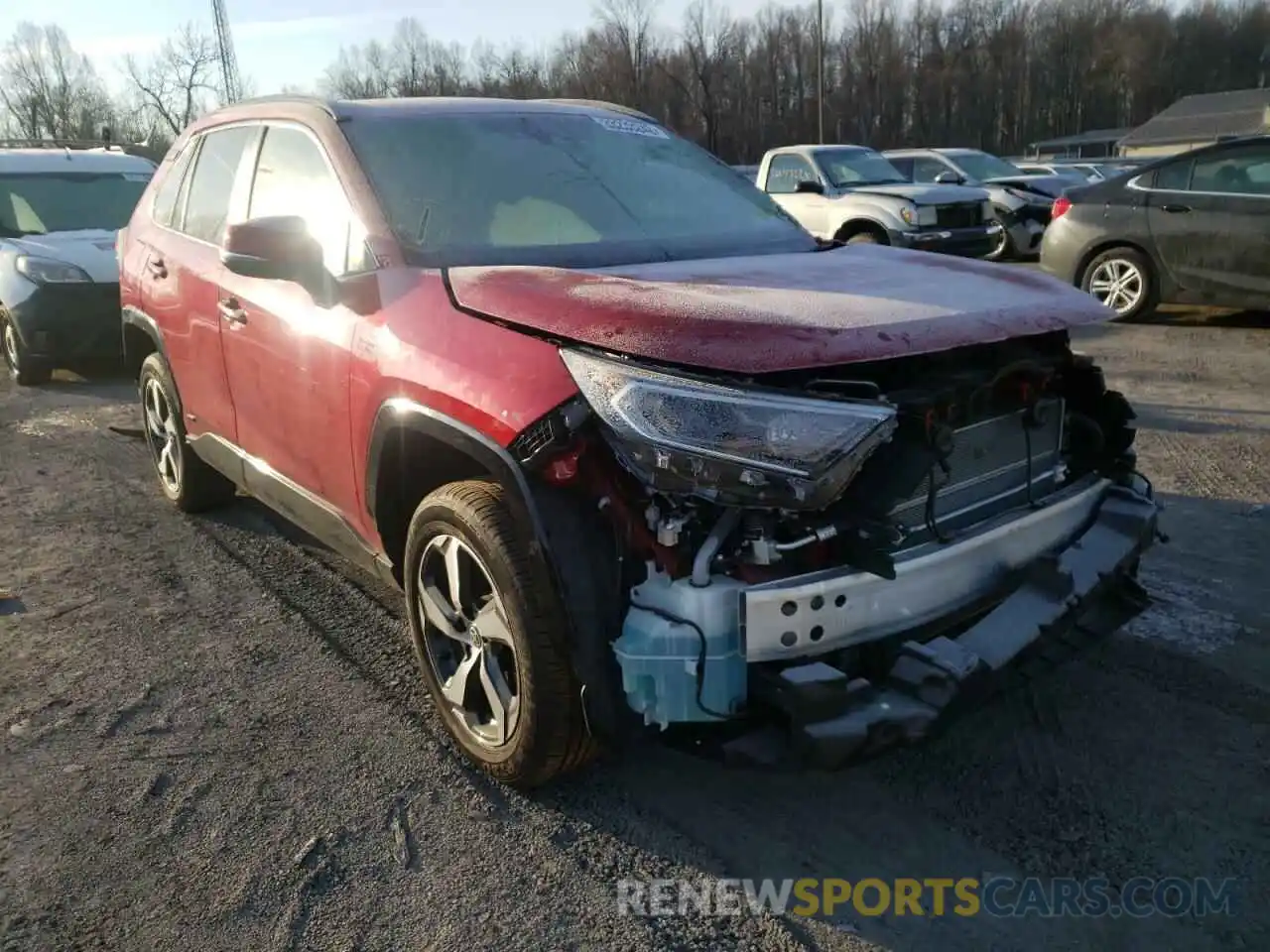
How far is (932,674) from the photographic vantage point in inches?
94.6

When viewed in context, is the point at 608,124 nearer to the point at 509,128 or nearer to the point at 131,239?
the point at 509,128

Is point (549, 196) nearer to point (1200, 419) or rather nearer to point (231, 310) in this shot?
point (231, 310)

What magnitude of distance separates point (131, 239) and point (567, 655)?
13.2 feet

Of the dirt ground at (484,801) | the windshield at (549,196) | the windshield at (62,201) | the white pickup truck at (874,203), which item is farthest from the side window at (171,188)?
the white pickup truck at (874,203)

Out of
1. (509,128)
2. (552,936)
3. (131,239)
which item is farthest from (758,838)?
(131,239)

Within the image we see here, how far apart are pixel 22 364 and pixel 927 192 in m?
9.87

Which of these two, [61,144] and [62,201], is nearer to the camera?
[62,201]

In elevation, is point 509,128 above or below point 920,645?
above

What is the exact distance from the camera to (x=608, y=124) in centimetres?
418

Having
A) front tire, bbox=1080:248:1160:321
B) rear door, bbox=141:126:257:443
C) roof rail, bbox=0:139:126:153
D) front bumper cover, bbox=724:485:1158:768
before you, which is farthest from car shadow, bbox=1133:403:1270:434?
roof rail, bbox=0:139:126:153

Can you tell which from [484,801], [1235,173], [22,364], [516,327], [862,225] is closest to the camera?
[516,327]

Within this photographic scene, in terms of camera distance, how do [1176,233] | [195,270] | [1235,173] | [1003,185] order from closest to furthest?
[195,270], [1235,173], [1176,233], [1003,185]

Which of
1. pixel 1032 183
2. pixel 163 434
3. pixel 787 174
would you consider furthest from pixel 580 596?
pixel 1032 183

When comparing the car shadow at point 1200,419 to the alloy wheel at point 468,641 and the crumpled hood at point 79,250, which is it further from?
the crumpled hood at point 79,250
